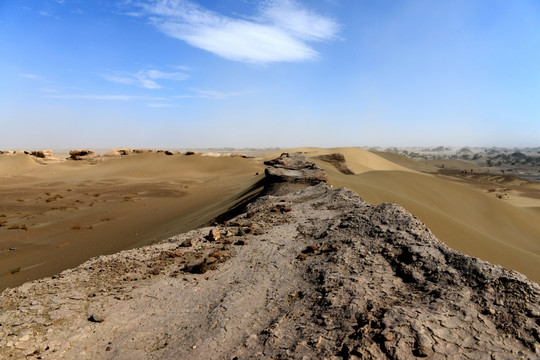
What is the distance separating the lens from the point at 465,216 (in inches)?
382

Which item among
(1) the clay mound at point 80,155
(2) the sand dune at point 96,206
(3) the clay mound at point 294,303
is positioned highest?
(1) the clay mound at point 80,155

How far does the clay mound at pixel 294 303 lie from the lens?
7.35ft

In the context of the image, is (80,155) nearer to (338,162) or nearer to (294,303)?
(338,162)

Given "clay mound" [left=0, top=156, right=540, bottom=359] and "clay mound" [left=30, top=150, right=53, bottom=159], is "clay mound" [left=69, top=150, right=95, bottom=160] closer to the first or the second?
"clay mound" [left=30, top=150, right=53, bottom=159]

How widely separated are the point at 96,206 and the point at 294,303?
14202mm

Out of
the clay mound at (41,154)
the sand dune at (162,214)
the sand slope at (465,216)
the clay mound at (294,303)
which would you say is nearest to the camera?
the clay mound at (294,303)

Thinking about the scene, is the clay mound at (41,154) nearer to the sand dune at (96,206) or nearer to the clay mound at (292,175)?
the sand dune at (96,206)

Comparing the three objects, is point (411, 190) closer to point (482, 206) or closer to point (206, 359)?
point (482, 206)

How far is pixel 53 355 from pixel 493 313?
341cm

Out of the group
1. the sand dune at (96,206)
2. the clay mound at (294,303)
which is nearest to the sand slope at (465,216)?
the clay mound at (294,303)

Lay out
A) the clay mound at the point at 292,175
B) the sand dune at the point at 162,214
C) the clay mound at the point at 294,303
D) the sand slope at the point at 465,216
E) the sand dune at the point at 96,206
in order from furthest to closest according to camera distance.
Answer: the clay mound at the point at 292,175 → the sand dune at the point at 96,206 → the sand dune at the point at 162,214 → the sand slope at the point at 465,216 → the clay mound at the point at 294,303

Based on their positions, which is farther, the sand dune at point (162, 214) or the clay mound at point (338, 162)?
the clay mound at point (338, 162)

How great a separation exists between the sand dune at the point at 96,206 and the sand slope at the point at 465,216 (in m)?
4.50

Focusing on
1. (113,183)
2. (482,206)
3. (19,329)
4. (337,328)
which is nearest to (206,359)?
(337,328)
